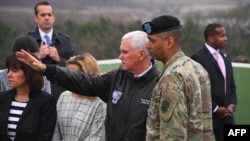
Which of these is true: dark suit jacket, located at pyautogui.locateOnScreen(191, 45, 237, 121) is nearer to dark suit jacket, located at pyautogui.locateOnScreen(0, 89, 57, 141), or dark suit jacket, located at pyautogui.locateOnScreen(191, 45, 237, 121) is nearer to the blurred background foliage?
dark suit jacket, located at pyautogui.locateOnScreen(0, 89, 57, 141)

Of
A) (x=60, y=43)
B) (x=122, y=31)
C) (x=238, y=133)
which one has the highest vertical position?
(x=122, y=31)

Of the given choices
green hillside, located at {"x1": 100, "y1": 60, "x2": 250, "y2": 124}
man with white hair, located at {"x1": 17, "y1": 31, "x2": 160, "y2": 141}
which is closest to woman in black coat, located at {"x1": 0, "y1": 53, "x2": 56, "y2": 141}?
man with white hair, located at {"x1": 17, "y1": 31, "x2": 160, "y2": 141}

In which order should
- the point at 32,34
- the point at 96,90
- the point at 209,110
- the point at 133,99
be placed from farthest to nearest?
the point at 32,34
the point at 96,90
the point at 133,99
the point at 209,110

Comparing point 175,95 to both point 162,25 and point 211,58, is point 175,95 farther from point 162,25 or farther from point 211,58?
point 211,58

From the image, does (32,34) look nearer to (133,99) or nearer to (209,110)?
(133,99)

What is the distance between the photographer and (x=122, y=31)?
359 inches

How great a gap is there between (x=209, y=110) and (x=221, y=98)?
246 centimetres

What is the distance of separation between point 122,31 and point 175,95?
572 centimetres

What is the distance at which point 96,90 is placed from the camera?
4.26 meters

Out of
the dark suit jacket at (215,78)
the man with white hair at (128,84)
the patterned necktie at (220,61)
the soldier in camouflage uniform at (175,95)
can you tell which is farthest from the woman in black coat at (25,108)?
the patterned necktie at (220,61)

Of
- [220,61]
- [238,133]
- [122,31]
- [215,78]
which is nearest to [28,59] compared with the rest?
[238,133]

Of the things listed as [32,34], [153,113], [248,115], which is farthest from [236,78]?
[153,113]

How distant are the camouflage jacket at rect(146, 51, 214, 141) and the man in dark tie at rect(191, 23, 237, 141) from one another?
241cm

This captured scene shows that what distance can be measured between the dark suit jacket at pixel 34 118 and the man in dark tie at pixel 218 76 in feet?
6.93
